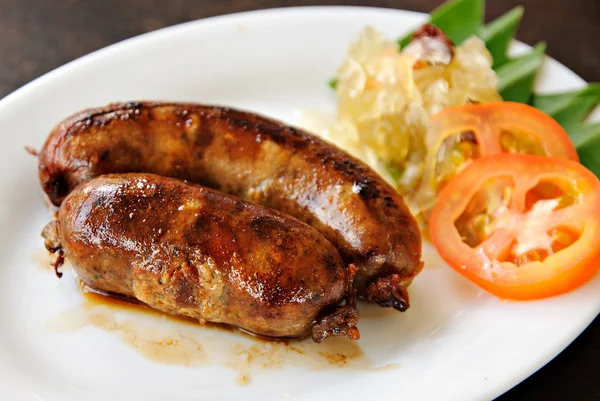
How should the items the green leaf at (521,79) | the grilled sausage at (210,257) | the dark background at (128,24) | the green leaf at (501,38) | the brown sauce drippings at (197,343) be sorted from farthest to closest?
the dark background at (128,24) < the green leaf at (501,38) < the green leaf at (521,79) < the brown sauce drippings at (197,343) < the grilled sausage at (210,257)

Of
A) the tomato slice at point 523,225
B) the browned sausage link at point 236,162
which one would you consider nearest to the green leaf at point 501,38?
→ the tomato slice at point 523,225

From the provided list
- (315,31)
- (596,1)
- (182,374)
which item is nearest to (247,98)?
(315,31)

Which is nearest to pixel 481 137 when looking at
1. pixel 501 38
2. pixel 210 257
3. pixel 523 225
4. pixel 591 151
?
pixel 523 225

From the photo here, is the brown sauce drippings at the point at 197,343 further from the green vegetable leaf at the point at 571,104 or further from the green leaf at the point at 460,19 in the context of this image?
the green leaf at the point at 460,19

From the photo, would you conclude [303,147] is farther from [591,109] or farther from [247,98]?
[591,109]

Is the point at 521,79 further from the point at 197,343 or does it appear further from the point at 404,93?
the point at 197,343

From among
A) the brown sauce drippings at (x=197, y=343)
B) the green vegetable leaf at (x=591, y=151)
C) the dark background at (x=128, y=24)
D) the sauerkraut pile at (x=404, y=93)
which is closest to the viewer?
the brown sauce drippings at (x=197, y=343)

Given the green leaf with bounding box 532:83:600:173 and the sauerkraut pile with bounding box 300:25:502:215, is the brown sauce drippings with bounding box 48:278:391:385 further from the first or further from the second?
the green leaf with bounding box 532:83:600:173
